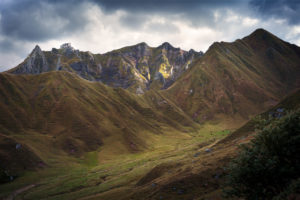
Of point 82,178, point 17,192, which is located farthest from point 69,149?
point 17,192

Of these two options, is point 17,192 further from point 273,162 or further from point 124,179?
point 273,162

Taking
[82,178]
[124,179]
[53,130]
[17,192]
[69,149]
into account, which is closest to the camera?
[17,192]

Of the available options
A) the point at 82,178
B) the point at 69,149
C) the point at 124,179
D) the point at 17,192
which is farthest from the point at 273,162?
the point at 69,149

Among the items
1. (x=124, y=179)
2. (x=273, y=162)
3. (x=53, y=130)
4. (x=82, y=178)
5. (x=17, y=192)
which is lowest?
(x=124, y=179)

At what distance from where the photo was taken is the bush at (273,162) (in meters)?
23.1

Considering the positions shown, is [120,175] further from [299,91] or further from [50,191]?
Result: [299,91]

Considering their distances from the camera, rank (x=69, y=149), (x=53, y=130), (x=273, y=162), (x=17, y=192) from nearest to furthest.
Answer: (x=273, y=162)
(x=17, y=192)
(x=69, y=149)
(x=53, y=130)

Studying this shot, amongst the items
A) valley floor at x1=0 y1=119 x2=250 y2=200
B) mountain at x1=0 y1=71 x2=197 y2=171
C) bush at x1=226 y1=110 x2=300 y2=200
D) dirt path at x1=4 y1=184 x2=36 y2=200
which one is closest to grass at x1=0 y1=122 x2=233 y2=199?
valley floor at x1=0 y1=119 x2=250 y2=200

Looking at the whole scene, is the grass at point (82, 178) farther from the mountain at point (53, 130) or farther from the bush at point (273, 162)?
the bush at point (273, 162)

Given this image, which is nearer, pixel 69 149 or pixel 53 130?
pixel 69 149

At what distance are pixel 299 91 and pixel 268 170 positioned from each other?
10264 cm

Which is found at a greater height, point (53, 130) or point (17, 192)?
point (53, 130)

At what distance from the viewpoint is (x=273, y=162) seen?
2219cm

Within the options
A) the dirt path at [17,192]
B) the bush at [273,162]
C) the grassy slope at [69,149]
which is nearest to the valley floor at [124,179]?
the dirt path at [17,192]
